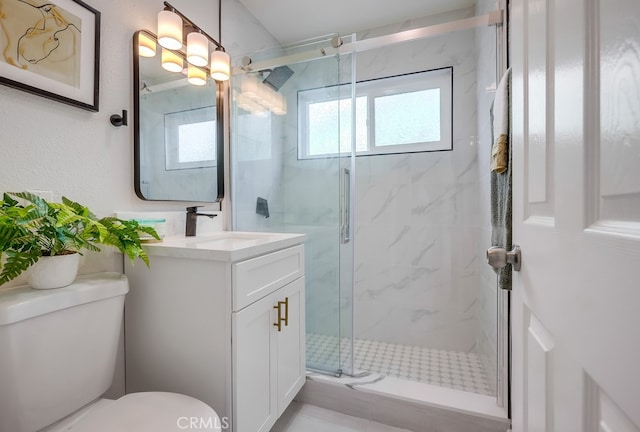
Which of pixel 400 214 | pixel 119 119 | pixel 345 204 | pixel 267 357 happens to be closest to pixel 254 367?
pixel 267 357

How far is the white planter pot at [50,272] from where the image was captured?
829 millimetres

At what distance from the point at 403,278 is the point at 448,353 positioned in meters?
0.61

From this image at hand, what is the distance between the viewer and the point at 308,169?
1.97 m

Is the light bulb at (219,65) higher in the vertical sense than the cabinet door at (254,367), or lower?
higher

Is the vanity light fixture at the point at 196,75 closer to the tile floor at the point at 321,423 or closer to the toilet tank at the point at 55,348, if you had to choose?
the toilet tank at the point at 55,348

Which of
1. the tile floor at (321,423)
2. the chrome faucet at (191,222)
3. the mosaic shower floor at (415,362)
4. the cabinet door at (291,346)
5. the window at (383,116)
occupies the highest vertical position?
the window at (383,116)

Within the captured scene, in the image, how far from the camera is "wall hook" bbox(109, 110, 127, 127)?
1.17 meters

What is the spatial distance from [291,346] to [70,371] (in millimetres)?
806

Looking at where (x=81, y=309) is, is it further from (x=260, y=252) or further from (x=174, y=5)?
(x=174, y=5)

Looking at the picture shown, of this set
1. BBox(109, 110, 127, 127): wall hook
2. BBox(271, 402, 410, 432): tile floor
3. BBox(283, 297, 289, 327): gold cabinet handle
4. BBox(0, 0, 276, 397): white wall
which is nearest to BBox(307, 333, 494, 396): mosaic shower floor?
BBox(271, 402, 410, 432): tile floor

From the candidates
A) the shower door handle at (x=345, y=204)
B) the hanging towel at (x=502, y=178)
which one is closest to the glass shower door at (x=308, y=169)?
the shower door handle at (x=345, y=204)

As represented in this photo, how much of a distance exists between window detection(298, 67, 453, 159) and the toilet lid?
57.3 inches

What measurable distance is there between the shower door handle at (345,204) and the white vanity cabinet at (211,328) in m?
0.65

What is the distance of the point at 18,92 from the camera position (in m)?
0.91
